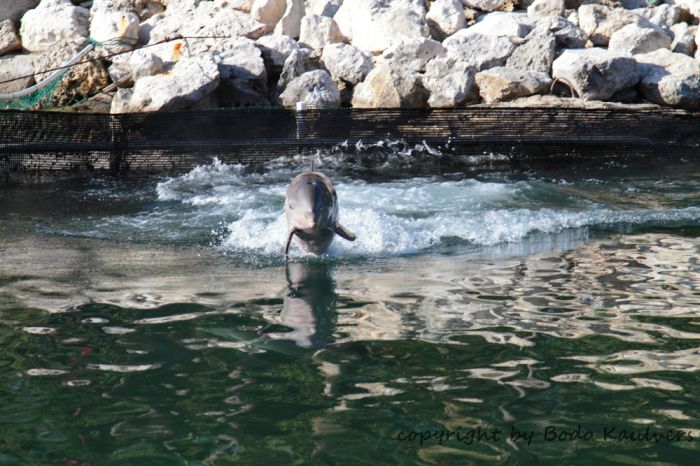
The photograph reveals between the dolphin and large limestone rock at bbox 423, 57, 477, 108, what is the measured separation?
7.20m

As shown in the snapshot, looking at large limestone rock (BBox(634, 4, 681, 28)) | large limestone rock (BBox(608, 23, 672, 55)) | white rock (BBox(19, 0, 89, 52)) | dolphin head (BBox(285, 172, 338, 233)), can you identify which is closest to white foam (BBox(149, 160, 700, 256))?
dolphin head (BBox(285, 172, 338, 233))

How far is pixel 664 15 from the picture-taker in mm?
17766

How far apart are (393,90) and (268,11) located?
4.12 meters

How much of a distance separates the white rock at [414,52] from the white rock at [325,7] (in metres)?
2.48

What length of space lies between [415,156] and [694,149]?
163 inches

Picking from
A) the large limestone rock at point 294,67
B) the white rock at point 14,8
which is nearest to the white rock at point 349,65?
the large limestone rock at point 294,67

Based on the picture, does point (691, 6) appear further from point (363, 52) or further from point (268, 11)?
point (268, 11)

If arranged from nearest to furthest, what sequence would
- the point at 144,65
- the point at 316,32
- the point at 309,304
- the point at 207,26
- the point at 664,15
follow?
the point at 309,304 < the point at 144,65 < the point at 316,32 < the point at 207,26 < the point at 664,15

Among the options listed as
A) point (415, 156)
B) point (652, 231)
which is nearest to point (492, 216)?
point (652, 231)

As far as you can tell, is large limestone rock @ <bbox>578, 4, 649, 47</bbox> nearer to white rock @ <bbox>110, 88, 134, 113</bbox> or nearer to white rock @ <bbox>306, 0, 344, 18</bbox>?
white rock @ <bbox>306, 0, 344, 18</bbox>

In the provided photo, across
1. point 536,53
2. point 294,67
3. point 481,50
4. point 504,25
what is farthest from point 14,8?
point 536,53

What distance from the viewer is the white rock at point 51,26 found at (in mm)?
18547

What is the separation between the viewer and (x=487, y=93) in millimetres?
15203

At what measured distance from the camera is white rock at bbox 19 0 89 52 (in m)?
18.5
